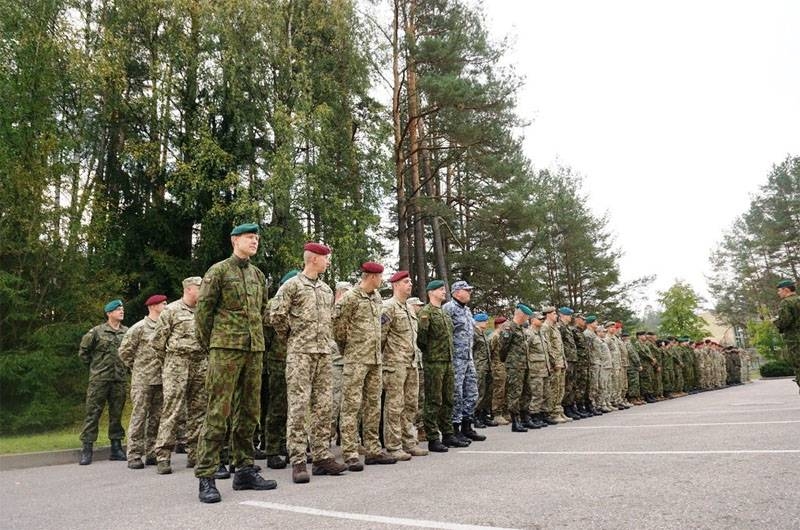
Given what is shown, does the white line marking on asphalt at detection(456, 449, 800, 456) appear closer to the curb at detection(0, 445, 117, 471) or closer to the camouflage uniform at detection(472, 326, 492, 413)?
the camouflage uniform at detection(472, 326, 492, 413)

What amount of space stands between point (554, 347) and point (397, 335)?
4.64 metres

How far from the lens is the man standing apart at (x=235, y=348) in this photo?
15.6 ft

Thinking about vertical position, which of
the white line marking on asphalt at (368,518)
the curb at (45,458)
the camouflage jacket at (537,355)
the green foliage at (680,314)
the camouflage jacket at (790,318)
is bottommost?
the curb at (45,458)

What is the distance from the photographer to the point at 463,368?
27.8 feet

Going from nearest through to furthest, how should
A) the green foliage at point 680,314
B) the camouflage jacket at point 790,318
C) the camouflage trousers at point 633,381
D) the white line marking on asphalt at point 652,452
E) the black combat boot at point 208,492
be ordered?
the black combat boot at point 208,492
the white line marking on asphalt at point 652,452
the camouflage jacket at point 790,318
the camouflage trousers at point 633,381
the green foliage at point 680,314

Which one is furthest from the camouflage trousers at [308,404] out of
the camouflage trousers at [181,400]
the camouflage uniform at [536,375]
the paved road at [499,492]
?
the camouflage uniform at [536,375]

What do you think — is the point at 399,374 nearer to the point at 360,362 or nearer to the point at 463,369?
the point at 360,362

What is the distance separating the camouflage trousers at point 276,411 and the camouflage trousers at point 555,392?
210 inches

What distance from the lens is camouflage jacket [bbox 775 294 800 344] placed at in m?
10.6

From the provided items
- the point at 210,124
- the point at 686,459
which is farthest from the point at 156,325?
the point at 210,124

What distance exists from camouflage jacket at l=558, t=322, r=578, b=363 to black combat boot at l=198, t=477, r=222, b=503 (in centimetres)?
819

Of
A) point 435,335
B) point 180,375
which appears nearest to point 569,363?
point 435,335

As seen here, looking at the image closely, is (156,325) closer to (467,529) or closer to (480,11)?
(467,529)

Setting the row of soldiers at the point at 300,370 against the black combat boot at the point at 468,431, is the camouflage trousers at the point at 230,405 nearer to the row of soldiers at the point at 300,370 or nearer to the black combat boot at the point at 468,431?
the row of soldiers at the point at 300,370
